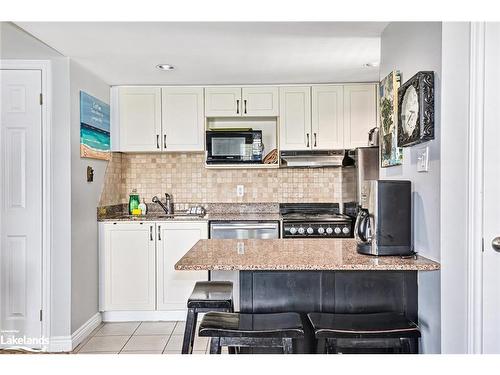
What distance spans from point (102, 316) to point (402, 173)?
295 cm

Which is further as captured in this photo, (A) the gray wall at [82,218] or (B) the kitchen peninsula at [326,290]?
(A) the gray wall at [82,218]

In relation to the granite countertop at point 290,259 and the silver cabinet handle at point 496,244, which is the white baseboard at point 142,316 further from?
the silver cabinet handle at point 496,244

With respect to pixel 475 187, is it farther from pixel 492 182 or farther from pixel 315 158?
pixel 315 158

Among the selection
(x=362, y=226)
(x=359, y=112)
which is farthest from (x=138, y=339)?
(x=359, y=112)

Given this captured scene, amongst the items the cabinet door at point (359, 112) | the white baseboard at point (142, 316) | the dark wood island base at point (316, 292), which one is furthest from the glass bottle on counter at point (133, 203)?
the dark wood island base at point (316, 292)

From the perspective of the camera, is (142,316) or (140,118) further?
(140,118)

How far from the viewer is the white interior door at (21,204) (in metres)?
2.97

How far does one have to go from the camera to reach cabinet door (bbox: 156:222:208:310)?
3744mm

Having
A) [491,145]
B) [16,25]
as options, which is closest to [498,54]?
[491,145]

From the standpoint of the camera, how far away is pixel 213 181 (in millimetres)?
4367

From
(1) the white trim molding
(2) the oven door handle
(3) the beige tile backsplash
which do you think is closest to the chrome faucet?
(3) the beige tile backsplash

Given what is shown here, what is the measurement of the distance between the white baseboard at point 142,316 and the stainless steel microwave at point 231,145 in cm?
147

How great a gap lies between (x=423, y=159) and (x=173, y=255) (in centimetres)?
248

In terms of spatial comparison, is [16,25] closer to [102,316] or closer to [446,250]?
[102,316]
